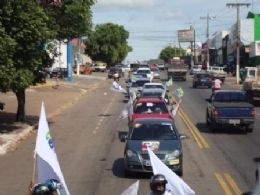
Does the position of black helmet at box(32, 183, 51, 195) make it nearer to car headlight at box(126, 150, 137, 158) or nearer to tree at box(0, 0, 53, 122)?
car headlight at box(126, 150, 137, 158)

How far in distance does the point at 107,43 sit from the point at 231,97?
10677 cm

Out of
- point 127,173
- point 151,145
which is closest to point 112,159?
point 127,173

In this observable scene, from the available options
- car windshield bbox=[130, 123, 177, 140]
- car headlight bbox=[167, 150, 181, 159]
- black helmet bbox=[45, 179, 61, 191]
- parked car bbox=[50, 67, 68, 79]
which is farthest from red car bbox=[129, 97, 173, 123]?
parked car bbox=[50, 67, 68, 79]

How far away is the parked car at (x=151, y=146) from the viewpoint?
1716 centimetres

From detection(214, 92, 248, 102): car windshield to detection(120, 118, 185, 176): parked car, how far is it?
1065 cm

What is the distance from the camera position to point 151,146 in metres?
17.3

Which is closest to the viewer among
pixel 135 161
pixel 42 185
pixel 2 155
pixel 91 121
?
pixel 42 185

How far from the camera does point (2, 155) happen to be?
22.0m

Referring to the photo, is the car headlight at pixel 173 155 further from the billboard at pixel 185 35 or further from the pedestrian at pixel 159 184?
the billboard at pixel 185 35

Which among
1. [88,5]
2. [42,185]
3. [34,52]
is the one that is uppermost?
[88,5]

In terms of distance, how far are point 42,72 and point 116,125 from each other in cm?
438

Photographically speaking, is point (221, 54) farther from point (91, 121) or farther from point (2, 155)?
point (2, 155)

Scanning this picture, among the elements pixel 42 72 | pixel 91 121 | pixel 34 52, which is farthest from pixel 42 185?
pixel 91 121

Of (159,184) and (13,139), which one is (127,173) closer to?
(13,139)
